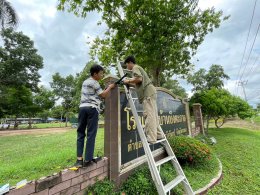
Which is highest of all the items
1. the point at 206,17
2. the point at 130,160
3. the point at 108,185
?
the point at 206,17

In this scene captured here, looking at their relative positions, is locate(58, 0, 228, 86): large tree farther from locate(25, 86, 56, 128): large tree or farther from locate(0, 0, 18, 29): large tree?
locate(25, 86, 56, 128): large tree

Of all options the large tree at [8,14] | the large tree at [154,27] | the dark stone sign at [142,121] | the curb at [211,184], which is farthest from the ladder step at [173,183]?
the large tree at [8,14]

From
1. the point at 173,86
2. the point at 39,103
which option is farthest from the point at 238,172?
the point at 39,103

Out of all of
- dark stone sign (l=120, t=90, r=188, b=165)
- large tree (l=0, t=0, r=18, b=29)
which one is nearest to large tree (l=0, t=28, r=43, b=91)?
large tree (l=0, t=0, r=18, b=29)

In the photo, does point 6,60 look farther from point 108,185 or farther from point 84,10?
point 108,185

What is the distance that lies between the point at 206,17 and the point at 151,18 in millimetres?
2943

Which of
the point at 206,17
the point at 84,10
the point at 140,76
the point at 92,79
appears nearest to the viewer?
the point at 92,79

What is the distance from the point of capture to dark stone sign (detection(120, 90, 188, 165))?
3618 mm

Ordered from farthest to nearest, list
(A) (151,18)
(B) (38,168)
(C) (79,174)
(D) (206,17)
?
(D) (206,17)
(A) (151,18)
(B) (38,168)
(C) (79,174)

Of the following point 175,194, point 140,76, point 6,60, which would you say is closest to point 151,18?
point 140,76

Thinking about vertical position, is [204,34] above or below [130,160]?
above

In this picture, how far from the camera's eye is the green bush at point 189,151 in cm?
488

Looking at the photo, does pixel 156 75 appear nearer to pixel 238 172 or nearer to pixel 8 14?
pixel 238 172

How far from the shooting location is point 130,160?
144 inches
